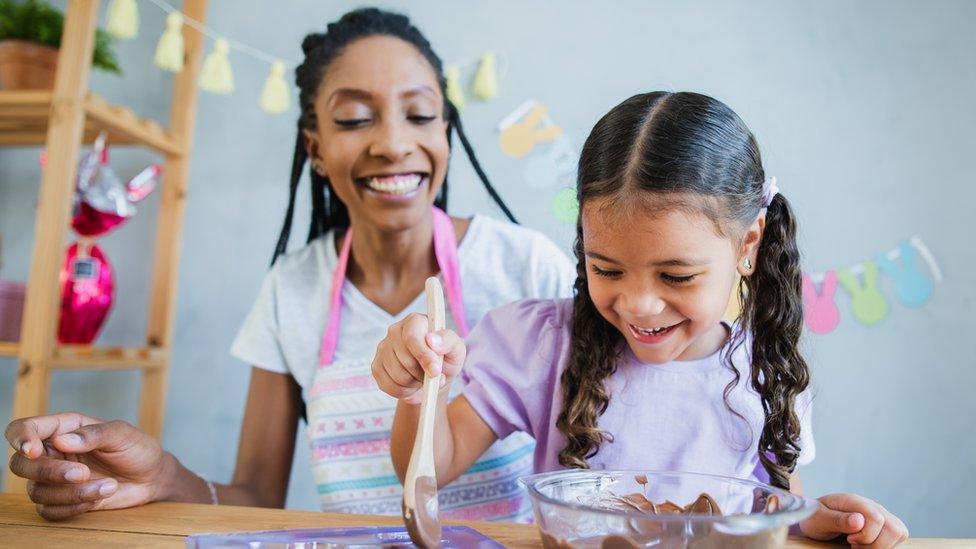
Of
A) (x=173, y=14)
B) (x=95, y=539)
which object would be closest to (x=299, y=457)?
(x=173, y=14)

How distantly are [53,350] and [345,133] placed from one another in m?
0.79

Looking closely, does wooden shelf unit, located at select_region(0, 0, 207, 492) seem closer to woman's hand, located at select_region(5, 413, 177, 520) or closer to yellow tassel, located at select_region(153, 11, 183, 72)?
yellow tassel, located at select_region(153, 11, 183, 72)

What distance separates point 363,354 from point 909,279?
1285 mm

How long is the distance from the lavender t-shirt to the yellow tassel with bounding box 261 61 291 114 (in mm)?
1012

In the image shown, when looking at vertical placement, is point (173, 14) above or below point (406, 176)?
above

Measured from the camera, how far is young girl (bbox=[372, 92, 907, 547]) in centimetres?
81

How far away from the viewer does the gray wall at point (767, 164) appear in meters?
1.78

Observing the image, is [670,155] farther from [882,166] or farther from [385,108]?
[882,166]

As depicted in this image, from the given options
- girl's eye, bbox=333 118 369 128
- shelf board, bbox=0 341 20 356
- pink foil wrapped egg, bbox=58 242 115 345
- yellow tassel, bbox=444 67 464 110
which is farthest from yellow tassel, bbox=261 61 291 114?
shelf board, bbox=0 341 20 356

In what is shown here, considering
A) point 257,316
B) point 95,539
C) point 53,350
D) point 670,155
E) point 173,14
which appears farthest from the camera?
point 173,14

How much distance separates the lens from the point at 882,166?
1802 millimetres

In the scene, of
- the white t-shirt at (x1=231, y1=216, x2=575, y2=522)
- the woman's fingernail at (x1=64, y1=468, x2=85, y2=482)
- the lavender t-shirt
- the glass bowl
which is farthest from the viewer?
the white t-shirt at (x1=231, y1=216, x2=575, y2=522)

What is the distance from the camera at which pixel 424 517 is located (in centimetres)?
61

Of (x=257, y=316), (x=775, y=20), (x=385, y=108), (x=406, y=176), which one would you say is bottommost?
(x=257, y=316)
